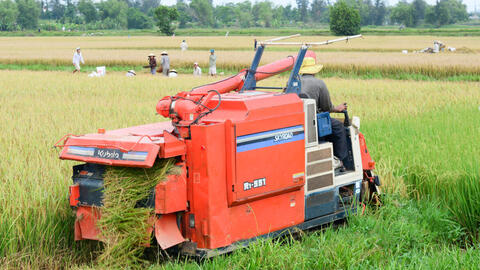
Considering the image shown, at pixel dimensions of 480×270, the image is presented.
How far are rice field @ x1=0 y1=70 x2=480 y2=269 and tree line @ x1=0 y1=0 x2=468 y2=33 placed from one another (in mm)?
97396

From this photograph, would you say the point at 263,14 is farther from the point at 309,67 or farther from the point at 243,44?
the point at 309,67

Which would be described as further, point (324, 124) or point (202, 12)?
point (202, 12)

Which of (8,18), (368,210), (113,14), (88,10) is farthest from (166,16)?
(368,210)

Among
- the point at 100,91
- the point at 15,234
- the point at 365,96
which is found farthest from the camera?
the point at 100,91

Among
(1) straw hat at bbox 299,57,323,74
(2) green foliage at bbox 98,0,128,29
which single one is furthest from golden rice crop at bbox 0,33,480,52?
(2) green foliage at bbox 98,0,128,29

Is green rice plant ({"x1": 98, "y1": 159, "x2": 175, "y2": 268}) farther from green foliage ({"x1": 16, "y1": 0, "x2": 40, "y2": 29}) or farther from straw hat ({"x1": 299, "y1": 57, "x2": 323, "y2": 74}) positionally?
green foliage ({"x1": 16, "y1": 0, "x2": 40, "y2": 29})

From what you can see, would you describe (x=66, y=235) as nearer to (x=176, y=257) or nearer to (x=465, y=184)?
(x=176, y=257)

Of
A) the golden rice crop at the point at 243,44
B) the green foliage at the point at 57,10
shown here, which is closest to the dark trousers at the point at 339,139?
the golden rice crop at the point at 243,44

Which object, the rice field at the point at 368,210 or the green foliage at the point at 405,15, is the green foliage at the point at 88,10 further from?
the rice field at the point at 368,210

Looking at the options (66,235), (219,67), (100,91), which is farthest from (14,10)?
(66,235)

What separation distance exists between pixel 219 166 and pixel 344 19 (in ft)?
242

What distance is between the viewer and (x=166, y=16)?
88688mm

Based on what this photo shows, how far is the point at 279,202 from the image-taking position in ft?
20.4

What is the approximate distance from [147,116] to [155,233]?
752 centimetres
